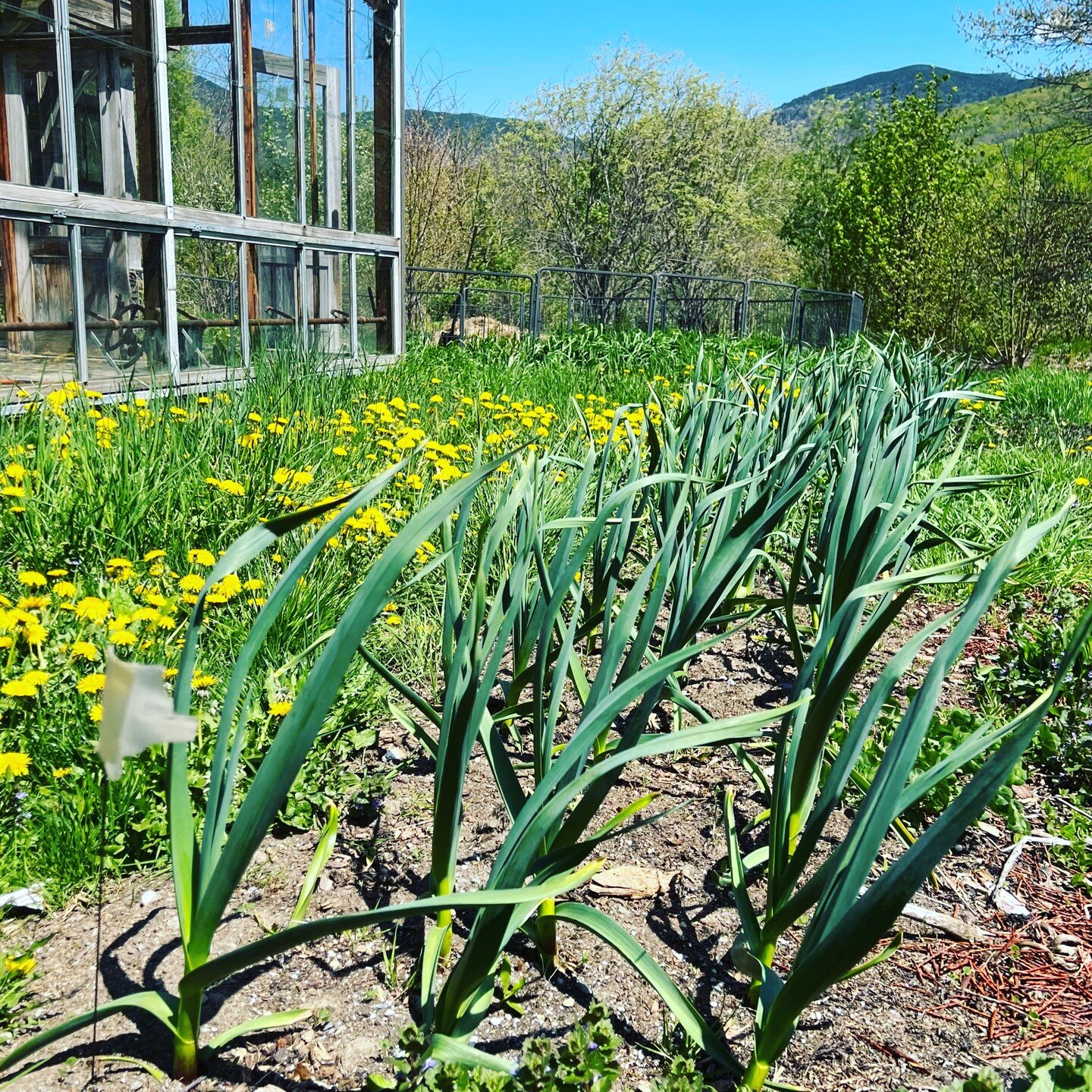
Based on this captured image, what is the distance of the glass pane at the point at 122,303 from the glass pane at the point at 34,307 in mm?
146

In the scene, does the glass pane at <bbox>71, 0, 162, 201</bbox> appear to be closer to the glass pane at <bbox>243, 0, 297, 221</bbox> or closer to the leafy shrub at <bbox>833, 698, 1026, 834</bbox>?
the glass pane at <bbox>243, 0, 297, 221</bbox>

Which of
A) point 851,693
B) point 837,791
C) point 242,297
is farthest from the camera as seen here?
point 242,297

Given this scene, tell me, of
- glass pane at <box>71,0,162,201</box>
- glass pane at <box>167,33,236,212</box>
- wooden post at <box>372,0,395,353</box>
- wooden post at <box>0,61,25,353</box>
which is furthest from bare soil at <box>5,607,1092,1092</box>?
wooden post at <box>372,0,395,353</box>

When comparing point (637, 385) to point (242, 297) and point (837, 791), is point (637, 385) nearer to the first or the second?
point (242, 297)

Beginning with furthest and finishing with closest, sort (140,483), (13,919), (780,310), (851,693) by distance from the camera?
1. (780,310)
2. (140,483)
3. (851,693)
4. (13,919)

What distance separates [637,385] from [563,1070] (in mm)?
6690

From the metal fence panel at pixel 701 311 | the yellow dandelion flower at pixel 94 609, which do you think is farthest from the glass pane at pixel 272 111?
the metal fence panel at pixel 701 311

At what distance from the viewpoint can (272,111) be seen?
7.27 metres

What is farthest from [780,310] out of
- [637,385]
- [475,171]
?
[637,385]

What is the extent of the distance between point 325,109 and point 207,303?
8.31ft

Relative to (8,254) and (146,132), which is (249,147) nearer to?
(146,132)

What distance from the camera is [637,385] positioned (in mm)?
7508

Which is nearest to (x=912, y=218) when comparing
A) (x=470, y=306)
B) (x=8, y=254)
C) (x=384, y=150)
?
(x=470, y=306)

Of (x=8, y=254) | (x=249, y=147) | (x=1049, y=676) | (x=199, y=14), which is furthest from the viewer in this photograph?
(x=249, y=147)
